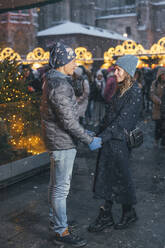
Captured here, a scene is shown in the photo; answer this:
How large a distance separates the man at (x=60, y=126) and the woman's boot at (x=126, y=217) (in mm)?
612

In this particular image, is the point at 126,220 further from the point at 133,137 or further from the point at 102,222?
the point at 133,137

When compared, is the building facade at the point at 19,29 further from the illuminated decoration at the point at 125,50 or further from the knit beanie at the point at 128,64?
the knit beanie at the point at 128,64

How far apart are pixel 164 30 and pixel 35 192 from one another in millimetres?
46999

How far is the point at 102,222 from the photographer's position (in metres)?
3.92

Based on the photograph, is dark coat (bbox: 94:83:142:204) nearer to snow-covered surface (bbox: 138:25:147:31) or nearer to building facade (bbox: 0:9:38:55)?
building facade (bbox: 0:9:38:55)

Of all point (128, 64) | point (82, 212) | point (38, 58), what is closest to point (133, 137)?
point (128, 64)

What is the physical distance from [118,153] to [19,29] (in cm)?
3442

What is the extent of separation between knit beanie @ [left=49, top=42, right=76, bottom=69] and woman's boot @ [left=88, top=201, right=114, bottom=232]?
5.46 ft

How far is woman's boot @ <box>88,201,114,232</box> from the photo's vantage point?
388 cm

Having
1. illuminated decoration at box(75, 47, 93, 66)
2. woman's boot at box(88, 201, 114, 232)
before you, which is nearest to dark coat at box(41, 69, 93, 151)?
woman's boot at box(88, 201, 114, 232)

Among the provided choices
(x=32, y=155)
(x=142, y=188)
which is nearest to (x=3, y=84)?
(x=32, y=155)

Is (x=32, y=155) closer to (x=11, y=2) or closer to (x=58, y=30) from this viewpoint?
(x=11, y=2)

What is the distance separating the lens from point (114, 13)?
51.7 meters

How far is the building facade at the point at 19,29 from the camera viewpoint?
35.1 meters
